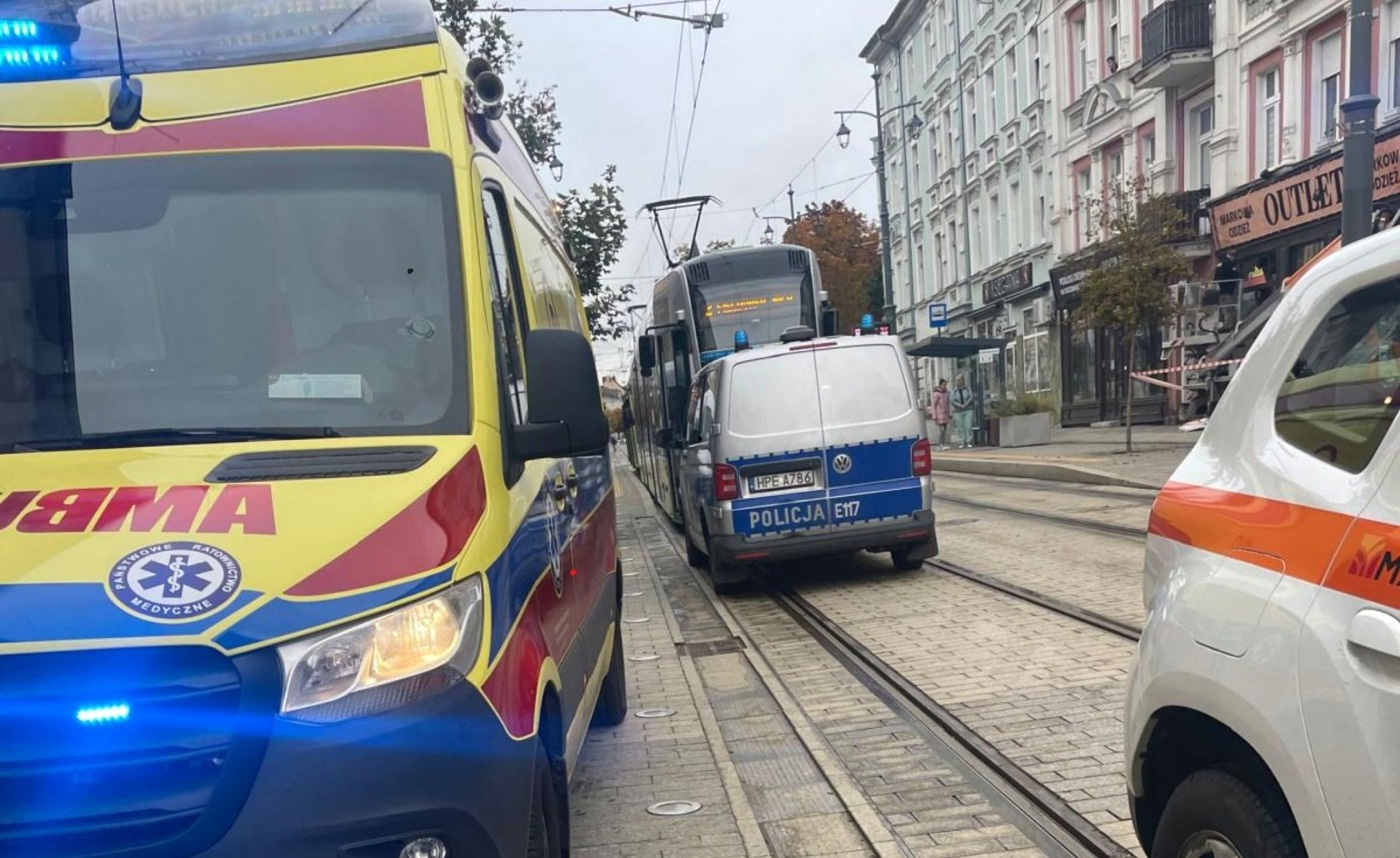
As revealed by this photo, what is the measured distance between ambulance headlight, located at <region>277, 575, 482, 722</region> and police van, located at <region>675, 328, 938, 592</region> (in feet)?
21.1

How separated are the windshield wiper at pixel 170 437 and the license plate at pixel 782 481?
621 centimetres

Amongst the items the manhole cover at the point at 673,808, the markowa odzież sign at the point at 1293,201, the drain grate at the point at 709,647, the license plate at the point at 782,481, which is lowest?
the drain grate at the point at 709,647

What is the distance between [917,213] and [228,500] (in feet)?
155

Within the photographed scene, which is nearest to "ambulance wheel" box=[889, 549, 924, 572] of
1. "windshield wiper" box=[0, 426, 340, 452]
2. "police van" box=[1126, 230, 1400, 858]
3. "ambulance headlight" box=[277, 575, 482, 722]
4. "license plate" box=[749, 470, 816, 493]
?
"license plate" box=[749, 470, 816, 493]

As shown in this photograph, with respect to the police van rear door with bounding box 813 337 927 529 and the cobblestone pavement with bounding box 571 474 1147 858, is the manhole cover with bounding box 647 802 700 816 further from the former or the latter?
the police van rear door with bounding box 813 337 927 529

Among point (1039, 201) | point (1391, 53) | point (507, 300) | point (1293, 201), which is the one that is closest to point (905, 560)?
point (507, 300)

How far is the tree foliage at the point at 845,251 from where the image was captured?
56.2 meters

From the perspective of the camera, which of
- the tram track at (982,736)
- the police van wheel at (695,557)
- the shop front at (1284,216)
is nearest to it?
the tram track at (982,736)

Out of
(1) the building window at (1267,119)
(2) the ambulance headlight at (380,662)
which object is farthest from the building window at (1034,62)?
(2) the ambulance headlight at (380,662)

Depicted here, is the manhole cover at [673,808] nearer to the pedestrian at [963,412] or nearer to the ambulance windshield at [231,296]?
the ambulance windshield at [231,296]

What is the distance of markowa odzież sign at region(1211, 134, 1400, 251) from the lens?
17531 mm

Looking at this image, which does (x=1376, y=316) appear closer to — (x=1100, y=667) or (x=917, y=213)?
(x=1100, y=667)

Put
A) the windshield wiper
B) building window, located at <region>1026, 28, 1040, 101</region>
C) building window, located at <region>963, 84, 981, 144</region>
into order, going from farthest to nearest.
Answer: building window, located at <region>963, 84, 981, 144</region>
building window, located at <region>1026, 28, 1040, 101</region>
the windshield wiper

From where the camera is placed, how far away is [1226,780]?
90.1 inches
